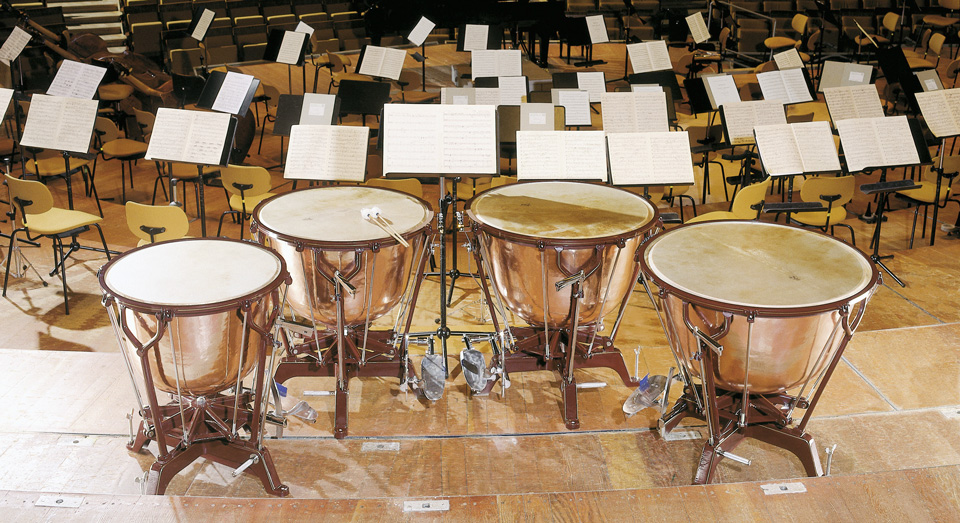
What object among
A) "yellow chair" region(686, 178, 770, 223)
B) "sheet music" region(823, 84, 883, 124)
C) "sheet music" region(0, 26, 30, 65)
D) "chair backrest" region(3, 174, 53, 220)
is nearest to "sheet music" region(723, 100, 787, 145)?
"sheet music" region(823, 84, 883, 124)

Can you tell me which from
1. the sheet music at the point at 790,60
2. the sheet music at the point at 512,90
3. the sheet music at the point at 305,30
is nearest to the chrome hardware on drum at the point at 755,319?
the sheet music at the point at 512,90

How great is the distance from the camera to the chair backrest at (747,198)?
16.4 ft

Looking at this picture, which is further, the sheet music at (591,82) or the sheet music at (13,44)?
the sheet music at (591,82)

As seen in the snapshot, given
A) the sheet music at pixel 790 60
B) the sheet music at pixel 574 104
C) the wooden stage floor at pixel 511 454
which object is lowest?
the wooden stage floor at pixel 511 454

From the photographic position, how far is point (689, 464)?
11.0 feet

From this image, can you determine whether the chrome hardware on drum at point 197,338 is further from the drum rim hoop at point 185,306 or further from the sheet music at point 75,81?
the sheet music at point 75,81

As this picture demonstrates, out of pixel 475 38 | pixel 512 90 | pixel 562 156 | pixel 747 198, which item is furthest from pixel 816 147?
pixel 475 38

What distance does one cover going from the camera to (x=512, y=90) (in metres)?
7.15

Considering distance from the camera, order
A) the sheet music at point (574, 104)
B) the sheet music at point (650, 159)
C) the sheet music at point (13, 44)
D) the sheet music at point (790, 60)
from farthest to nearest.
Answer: the sheet music at point (790, 60)
the sheet music at point (13, 44)
the sheet music at point (574, 104)
the sheet music at point (650, 159)

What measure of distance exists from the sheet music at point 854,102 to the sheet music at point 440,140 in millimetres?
3658

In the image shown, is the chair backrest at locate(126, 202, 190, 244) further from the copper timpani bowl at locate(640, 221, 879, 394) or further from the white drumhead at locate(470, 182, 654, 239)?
the copper timpani bowl at locate(640, 221, 879, 394)

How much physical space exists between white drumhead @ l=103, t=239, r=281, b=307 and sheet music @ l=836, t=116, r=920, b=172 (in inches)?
161

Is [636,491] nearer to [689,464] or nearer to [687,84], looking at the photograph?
[689,464]

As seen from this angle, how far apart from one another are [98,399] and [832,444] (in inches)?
136
